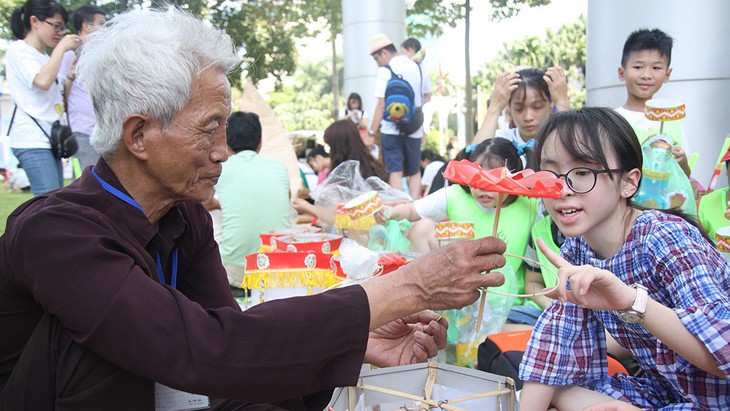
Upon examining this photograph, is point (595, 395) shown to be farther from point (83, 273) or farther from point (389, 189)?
point (389, 189)

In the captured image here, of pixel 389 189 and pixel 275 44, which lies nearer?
pixel 389 189

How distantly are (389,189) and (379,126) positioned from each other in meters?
3.20

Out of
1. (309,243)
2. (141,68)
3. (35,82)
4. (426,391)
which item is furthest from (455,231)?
(35,82)

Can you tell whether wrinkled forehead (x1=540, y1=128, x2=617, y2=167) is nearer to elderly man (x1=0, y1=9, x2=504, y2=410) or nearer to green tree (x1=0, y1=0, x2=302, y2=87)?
elderly man (x1=0, y1=9, x2=504, y2=410)

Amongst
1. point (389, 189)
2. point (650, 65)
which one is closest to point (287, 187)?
point (389, 189)

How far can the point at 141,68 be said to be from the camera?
1.41m

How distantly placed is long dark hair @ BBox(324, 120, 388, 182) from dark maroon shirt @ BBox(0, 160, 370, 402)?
3.61 metres

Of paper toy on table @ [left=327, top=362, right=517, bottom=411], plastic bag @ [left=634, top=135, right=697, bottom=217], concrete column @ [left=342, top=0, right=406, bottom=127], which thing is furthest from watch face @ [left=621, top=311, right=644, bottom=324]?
concrete column @ [left=342, top=0, right=406, bottom=127]

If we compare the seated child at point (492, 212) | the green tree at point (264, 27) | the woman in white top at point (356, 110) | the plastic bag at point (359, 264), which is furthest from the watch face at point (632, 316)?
the green tree at point (264, 27)

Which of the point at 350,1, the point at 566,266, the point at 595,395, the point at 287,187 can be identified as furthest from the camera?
the point at 350,1

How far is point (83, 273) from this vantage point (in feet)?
4.10

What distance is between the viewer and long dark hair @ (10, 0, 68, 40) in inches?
161

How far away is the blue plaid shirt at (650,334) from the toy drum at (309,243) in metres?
1.45

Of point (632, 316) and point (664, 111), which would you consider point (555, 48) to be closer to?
point (664, 111)
